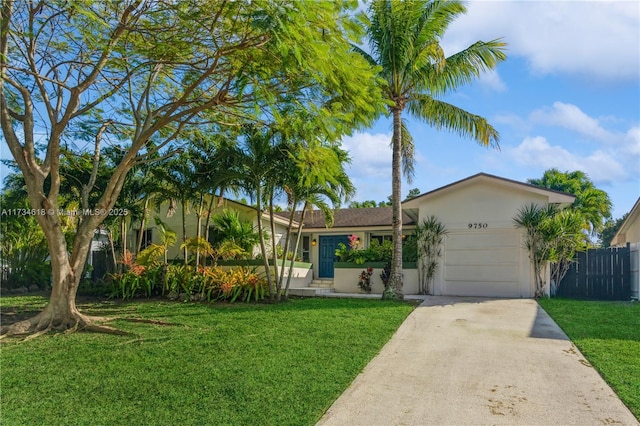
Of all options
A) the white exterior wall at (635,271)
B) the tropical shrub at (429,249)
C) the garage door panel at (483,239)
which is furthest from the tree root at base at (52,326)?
the white exterior wall at (635,271)

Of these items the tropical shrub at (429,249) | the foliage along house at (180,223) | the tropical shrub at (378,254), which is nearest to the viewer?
the tropical shrub at (429,249)

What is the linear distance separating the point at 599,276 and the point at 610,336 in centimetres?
719

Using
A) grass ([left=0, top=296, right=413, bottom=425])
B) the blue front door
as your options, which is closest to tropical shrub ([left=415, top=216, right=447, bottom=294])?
grass ([left=0, top=296, right=413, bottom=425])

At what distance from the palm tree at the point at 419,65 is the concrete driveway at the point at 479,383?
558cm

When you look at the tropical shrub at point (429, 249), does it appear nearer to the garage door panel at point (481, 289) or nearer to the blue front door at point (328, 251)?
the garage door panel at point (481, 289)

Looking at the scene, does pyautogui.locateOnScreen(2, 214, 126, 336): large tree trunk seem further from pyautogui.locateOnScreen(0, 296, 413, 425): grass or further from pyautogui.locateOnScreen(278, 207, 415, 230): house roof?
pyautogui.locateOnScreen(278, 207, 415, 230): house roof

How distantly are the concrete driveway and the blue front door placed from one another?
476 inches

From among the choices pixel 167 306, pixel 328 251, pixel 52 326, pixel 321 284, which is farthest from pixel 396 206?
pixel 52 326

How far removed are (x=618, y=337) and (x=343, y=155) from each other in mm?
7581

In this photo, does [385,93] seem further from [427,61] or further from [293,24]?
[293,24]

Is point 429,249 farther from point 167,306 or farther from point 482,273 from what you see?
point 167,306

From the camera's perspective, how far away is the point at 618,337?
783cm

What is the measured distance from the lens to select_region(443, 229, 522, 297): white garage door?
48.2 ft

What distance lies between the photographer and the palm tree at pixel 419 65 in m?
12.6
